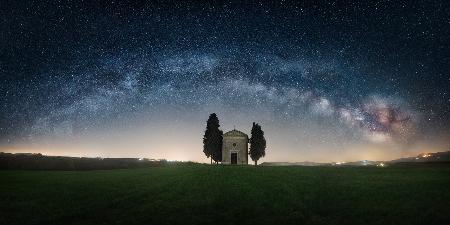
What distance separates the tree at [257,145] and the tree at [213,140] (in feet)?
21.8

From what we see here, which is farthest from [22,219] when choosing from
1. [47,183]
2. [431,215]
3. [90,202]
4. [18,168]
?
[18,168]

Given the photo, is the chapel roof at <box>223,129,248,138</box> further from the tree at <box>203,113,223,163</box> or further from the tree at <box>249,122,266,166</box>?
the tree at <box>249,122,266,166</box>

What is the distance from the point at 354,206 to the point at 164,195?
475 inches

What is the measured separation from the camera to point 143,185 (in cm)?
2619

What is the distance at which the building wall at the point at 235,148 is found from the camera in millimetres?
62375

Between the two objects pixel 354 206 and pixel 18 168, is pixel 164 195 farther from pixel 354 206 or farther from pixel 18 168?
pixel 18 168

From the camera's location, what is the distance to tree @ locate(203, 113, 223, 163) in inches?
2470

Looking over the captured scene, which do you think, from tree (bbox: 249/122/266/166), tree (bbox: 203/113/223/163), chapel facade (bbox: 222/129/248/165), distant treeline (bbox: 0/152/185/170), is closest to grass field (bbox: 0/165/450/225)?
distant treeline (bbox: 0/152/185/170)

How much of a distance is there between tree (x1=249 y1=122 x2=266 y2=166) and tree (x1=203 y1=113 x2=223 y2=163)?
6653 mm

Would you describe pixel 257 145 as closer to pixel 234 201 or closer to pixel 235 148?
pixel 235 148

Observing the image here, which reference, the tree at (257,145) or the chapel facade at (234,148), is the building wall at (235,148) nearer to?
the chapel facade at (234,148)

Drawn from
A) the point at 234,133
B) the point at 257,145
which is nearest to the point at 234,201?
the point at 234,133

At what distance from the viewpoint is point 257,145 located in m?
64.8

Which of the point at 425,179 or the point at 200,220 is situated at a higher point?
the point at 425,179
